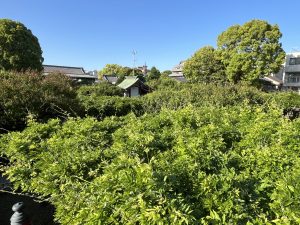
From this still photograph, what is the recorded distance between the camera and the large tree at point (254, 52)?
26.6m

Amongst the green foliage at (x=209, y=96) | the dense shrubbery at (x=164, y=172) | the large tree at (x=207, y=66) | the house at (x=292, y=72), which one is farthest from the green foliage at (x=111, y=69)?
the dense shrubbery at (x=164, y=172)

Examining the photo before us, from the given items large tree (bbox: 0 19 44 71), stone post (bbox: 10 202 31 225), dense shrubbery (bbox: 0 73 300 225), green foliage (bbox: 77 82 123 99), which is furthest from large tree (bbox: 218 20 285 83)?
stone post (bbox: 10 202 31 225)

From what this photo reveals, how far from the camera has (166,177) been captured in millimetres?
1874

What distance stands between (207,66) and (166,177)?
29.3 metres

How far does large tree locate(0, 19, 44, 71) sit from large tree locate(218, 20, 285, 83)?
21.2 metres

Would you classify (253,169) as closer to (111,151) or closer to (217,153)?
(217,153)

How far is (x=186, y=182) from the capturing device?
80.8 inches

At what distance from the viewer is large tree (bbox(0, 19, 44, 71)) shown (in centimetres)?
2120

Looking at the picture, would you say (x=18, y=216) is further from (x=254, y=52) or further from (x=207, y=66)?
(x=207, y=66)

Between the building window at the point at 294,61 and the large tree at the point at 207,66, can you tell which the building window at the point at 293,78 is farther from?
the large tree at the point at 207,66

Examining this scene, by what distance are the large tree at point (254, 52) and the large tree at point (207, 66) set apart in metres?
1.48

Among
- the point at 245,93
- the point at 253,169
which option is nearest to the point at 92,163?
the point at 253,169

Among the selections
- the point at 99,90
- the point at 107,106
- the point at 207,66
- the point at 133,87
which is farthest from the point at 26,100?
the point at 207,66

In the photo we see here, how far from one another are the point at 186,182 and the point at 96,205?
2.53 ft
